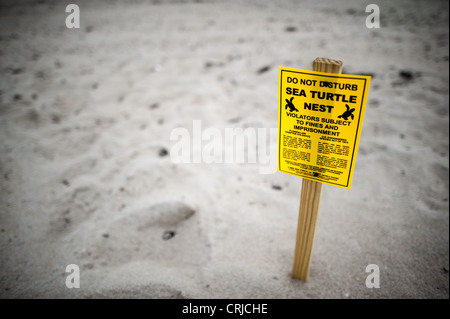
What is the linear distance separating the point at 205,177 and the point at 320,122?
1170 mm

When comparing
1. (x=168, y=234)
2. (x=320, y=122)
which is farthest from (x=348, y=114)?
(x=168, y=234)

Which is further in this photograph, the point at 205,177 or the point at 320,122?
the point at 205,177

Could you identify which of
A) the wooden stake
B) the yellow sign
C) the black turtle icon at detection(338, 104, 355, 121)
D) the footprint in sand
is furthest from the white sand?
the black turtle icon at detection(338, 104, 355, 121)

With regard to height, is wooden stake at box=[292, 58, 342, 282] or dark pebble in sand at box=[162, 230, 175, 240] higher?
wooden stake at box=[292, 58, 342, 282]

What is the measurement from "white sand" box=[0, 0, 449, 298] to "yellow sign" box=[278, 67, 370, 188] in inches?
28.1

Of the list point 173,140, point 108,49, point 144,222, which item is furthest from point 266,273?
point 108,49

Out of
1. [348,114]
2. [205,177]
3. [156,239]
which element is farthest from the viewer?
[205,177]

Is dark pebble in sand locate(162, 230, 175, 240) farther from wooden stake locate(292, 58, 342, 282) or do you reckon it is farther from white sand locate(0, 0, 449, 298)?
wooden stake locate(292, 58, 342, 282)

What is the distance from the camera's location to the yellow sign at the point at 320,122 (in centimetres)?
75

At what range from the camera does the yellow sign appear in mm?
751

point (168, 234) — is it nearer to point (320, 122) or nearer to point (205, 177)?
point (205, 177)

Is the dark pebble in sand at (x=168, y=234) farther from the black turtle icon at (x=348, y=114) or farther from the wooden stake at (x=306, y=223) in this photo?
the black turtle icon at (x=348, y=114)

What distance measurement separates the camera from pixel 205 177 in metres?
1.87

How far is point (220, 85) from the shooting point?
282 centimetres
